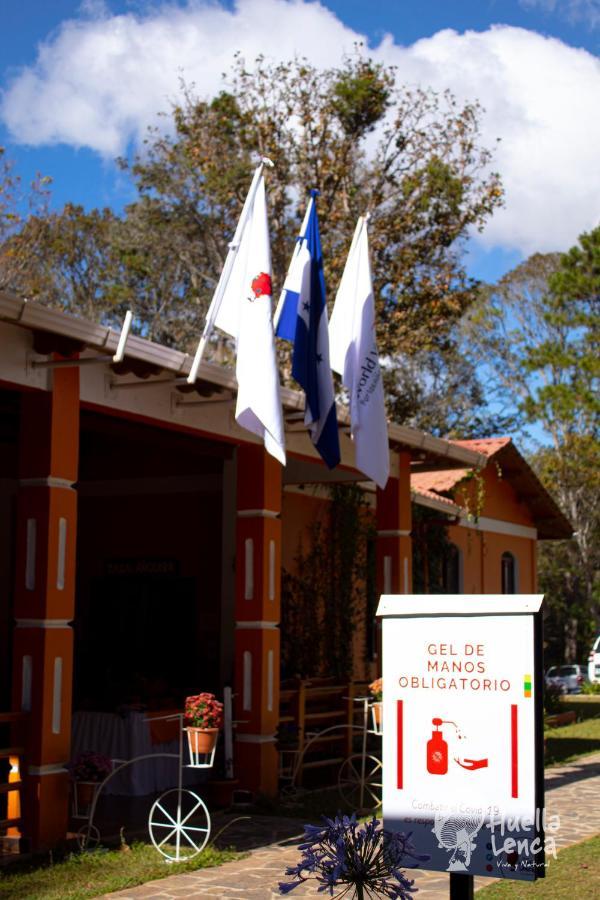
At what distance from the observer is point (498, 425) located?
33.9m

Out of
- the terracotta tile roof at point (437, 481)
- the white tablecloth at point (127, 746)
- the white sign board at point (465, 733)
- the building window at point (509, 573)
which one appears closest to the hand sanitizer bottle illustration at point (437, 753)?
the white sign board at point (465, 733)

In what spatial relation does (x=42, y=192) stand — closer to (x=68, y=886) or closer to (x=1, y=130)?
(x=1, y=130)

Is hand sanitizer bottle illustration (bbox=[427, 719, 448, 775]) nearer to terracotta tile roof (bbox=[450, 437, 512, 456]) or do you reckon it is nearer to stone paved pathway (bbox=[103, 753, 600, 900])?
stone paved pathway (bbox=[103, 753, 600, 900])

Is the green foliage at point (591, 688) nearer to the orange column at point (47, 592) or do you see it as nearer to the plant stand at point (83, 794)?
the plant stand at point (83, 794)

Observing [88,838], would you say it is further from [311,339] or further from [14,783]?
[311,339]

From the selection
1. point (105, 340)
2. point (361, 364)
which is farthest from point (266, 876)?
point (361, 364)

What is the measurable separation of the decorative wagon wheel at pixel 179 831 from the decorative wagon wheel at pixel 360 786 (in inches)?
55.8

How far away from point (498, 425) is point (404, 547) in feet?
69.8

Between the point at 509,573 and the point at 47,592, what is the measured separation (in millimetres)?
15089

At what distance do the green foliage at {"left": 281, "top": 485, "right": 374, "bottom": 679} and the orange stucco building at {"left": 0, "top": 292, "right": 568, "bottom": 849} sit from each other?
28 cm

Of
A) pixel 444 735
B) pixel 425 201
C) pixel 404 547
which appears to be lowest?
pixel 444 735

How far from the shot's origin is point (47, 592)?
814 cm

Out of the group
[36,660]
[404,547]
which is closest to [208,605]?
[404,547]

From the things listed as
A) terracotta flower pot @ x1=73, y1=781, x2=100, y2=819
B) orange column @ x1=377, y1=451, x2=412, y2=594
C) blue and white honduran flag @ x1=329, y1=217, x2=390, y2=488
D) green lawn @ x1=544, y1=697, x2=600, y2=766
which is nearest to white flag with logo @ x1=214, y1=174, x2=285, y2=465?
blue and white honduran flag @ x1=329, y1=217, x2=390, y2=488
